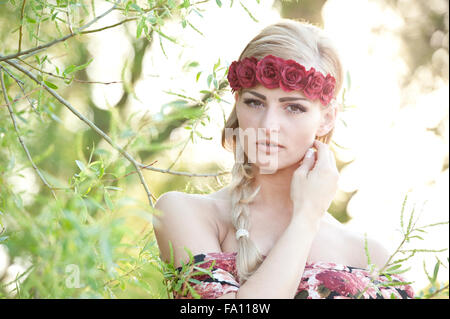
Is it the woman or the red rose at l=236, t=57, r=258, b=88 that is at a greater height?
the red rose at l=236, t=57, r=258, b=88

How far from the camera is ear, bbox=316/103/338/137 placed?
7.92ft

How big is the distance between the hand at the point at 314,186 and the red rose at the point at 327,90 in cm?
23

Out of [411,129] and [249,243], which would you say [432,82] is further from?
[249,243]

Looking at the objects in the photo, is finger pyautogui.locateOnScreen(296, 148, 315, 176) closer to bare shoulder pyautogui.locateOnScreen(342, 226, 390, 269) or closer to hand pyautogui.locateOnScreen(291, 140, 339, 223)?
hand pyautogui.locateOnScreen(291, 140, 339, 223)

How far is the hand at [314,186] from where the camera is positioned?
1.98 metres

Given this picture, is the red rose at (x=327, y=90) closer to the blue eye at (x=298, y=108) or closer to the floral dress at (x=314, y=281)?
the blue eye at (x=298, y=108)

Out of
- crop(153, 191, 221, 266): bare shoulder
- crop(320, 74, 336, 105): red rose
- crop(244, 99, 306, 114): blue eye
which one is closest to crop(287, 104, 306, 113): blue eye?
crop(244, 99, 306, 114): blue eye

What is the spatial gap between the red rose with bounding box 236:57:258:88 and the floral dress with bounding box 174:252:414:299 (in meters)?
0.70

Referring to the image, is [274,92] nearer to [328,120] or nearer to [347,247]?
[328,120]

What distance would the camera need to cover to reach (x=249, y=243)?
2127 mm

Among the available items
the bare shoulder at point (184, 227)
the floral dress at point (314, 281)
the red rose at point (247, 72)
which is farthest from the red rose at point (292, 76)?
the floral dress at point (314, 281)

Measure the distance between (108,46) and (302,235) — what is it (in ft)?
20.3
